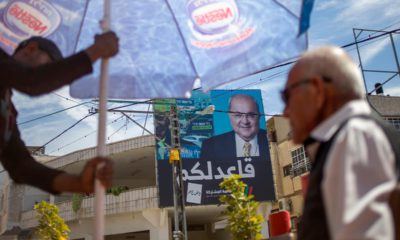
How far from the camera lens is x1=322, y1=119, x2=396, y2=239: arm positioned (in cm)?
133

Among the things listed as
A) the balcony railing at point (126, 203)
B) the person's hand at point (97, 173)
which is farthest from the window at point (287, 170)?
the person's hand at point (97, 173)

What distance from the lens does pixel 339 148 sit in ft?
4.76

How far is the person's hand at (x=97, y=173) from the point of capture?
85.8 inches

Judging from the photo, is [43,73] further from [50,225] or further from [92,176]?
[50,225]

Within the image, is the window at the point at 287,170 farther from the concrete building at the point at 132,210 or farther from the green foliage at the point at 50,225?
the green foliage at the point at 50,225

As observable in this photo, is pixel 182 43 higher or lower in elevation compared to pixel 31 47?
higher

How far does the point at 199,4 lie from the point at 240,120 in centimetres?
1965

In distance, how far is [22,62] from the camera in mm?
2295

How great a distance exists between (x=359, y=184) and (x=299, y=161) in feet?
90.2

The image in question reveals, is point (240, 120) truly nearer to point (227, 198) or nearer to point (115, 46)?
point (227, 198)

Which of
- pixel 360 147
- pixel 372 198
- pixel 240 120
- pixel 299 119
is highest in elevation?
pixel 240 120

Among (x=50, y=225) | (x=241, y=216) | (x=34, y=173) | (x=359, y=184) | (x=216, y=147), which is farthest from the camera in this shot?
(x=216, y=147)

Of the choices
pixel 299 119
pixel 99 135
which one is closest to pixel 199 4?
pixel 99 135

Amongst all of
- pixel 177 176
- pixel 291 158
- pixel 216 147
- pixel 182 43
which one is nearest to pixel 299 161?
pixel 291 158
